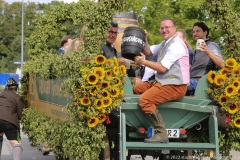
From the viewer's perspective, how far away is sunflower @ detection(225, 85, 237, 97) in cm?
743

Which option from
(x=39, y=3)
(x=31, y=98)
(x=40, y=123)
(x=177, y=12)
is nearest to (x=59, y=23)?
(x=31, y=98)

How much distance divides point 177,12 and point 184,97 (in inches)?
690

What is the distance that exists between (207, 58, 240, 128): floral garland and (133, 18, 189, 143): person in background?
15.8 inches

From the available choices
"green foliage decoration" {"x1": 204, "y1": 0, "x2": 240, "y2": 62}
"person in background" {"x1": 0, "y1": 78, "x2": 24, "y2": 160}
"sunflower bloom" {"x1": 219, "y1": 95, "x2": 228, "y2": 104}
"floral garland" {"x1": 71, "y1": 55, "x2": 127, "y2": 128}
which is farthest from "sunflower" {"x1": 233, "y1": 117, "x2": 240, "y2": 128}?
"person in background" {"x1": 0, "y1": 78, "x2": 24, "y2": 160}

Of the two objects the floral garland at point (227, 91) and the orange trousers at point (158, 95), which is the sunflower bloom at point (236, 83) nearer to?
the floral garland at point (227, 91)

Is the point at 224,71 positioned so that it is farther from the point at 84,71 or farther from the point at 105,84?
the point at 84,71

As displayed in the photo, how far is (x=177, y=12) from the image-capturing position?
24.8m

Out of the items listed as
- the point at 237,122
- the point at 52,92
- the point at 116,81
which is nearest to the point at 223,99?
the point at 237,122

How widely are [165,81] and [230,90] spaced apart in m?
0.83

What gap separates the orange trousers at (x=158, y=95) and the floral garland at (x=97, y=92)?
282mm

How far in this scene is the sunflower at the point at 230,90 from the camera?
293 inches

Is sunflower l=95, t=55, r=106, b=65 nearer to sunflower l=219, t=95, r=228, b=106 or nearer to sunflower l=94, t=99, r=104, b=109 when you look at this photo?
sunflower l=94, t=99, r=104, b=109

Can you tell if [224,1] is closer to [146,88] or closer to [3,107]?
[146,88]

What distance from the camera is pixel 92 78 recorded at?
7.10 metres
